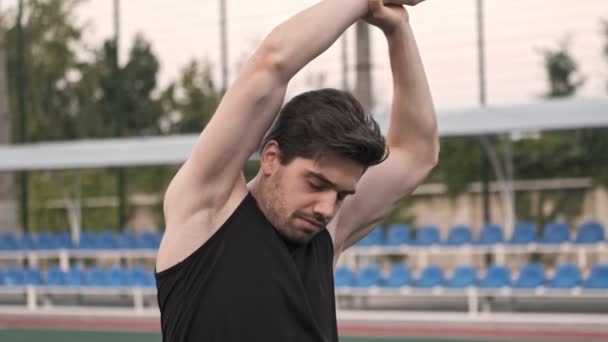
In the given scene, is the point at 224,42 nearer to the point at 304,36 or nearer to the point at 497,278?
the point at 497,278

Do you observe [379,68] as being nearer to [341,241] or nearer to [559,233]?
[559,233]

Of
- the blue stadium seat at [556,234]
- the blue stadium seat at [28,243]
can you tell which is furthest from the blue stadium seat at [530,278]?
the blue stadium seat at [28,243]

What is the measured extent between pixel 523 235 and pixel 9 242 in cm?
715

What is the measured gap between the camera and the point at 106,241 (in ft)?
44.1

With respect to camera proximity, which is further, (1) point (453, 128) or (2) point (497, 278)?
(2) point (497, 278)

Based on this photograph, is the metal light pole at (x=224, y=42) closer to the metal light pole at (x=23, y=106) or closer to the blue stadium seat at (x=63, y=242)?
the metal light pole at (x=23, y=106)

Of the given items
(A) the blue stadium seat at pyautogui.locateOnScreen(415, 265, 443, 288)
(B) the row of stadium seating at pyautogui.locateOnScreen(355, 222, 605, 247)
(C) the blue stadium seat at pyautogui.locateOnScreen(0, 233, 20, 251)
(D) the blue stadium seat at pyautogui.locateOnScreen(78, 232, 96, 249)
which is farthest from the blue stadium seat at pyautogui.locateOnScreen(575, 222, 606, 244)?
(C) the blue stadium seat at pyautogui.locateOnScreen(0, 233, 20, 251)

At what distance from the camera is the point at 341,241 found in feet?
6.24

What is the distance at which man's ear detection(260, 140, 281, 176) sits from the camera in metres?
1.65

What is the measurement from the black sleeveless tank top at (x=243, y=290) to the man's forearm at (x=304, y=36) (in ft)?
0.85

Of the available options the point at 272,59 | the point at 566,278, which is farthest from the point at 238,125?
the point at 566,278

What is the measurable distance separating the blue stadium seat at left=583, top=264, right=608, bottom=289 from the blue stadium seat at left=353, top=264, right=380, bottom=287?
7.83 feet

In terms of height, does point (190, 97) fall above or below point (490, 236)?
above

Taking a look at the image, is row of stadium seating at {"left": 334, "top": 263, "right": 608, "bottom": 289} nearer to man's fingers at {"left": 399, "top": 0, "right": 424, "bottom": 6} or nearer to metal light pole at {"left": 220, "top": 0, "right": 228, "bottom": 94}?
Answer: metal light pole at {"left": 220, "top": 0, "right": 228, "bottom": 94}
